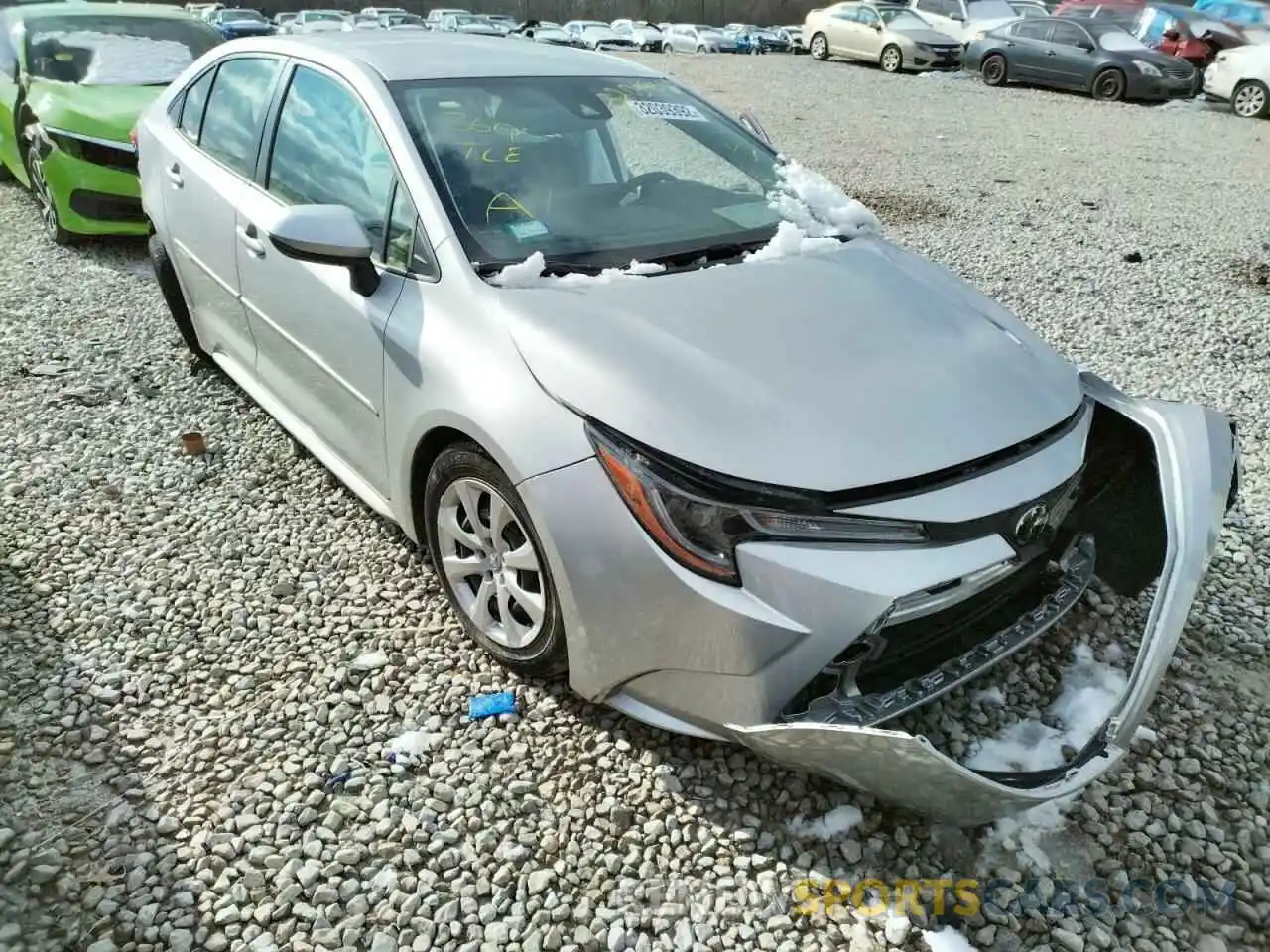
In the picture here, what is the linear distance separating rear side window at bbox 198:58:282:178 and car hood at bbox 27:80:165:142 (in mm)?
2517

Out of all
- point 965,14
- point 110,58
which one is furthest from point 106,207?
point 965,14

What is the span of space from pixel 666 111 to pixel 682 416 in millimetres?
1772

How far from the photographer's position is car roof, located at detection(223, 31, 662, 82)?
3.02 metres

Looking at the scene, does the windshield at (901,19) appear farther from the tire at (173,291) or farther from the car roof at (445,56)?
the tire at (173,291)

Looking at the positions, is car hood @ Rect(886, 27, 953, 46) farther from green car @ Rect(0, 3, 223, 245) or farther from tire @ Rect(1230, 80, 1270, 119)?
green car @ Rect(0, 3, 223, 245)

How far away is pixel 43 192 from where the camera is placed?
6.45m

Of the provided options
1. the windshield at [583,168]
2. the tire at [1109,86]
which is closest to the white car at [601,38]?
the tire at [1109,86]

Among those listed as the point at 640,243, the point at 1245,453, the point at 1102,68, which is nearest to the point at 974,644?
the point at 640,243

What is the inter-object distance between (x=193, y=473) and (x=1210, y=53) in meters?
19.3

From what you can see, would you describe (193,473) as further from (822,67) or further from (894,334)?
(822,67)

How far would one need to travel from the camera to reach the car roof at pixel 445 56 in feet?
9.90

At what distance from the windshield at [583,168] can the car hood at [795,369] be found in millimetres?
258

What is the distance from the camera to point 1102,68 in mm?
15266

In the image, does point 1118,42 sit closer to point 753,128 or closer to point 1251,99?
point 1251,99
